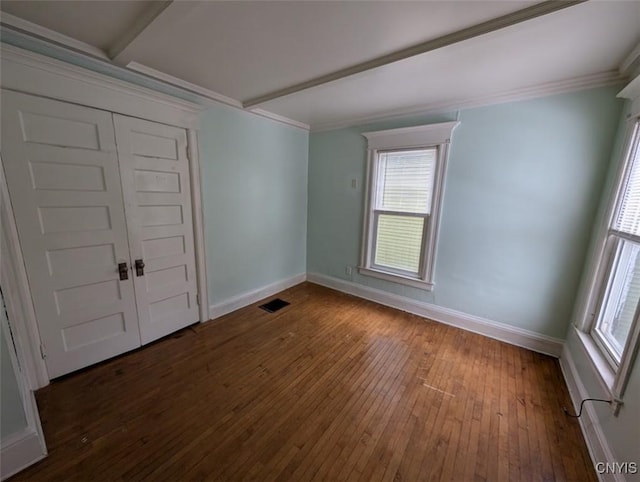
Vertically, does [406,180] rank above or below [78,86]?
below

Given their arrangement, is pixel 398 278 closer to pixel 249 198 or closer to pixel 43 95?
pixel 249 198

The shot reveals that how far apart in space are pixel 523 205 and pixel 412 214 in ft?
3.56

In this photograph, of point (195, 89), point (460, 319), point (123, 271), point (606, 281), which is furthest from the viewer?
point (460, 319)

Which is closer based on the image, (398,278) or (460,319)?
(460,319)

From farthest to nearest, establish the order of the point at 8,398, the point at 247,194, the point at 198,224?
the point at 247,194 < the point at 198,224 < the point at 8,398

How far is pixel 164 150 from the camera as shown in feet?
7.60

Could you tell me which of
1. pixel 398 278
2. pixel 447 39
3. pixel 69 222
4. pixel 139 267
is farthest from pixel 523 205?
pixel 69 222

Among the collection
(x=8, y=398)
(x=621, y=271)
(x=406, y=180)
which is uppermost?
(x=406, y=180)

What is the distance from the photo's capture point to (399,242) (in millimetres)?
3303

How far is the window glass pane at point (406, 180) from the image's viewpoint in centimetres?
297

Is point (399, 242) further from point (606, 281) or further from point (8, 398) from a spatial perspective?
point (8, 398)

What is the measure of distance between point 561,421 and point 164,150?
380 centimetres

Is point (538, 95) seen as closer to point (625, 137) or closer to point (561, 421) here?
point (625, 137)

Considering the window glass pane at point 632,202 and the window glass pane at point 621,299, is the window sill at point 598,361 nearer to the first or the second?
the window glass pane at point 621,299
